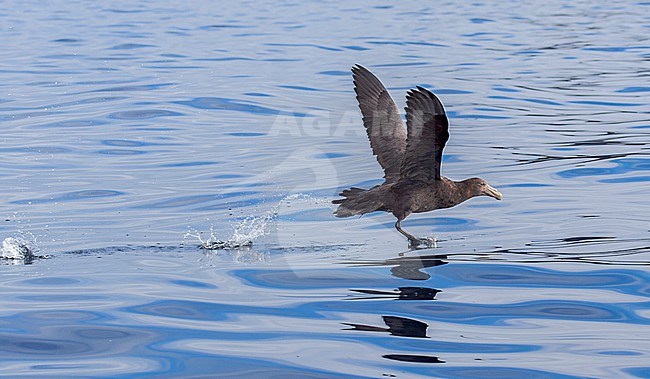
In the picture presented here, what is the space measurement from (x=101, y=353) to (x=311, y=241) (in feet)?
12.0

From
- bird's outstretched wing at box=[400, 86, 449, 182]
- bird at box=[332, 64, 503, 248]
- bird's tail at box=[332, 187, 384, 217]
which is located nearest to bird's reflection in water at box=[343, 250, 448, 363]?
bird at box=[332, 64, 503, 248]

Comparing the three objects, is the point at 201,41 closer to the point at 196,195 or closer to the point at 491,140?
the point at 491,140

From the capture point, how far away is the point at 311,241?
33.5 ft

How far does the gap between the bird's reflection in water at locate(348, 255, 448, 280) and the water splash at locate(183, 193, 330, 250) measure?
132 cm

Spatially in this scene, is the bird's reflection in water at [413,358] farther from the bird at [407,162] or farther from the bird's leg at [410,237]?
the bird's leg at [410,237]

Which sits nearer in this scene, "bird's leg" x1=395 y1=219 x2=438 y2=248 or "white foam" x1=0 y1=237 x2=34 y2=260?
"white foam" x1=0 y1=237 x2=34 y2=260

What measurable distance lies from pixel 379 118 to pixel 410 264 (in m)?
2.20

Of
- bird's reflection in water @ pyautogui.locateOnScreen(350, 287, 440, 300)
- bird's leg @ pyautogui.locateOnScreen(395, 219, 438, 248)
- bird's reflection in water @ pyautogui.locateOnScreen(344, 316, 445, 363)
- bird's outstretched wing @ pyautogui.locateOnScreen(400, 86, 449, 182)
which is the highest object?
bird's outstretched wing @ pyautogui.locateOnScreen(400, 86, 449, 182)

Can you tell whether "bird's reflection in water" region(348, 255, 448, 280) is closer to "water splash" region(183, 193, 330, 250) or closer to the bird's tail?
the bird's tail

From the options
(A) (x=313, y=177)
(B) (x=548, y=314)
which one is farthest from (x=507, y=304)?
(A) (x=313, y=177)

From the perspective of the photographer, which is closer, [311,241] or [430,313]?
[430,313]

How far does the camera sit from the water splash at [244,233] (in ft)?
32.6

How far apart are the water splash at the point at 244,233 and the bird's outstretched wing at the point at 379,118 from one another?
1.20 m

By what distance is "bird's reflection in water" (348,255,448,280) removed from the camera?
870cm
